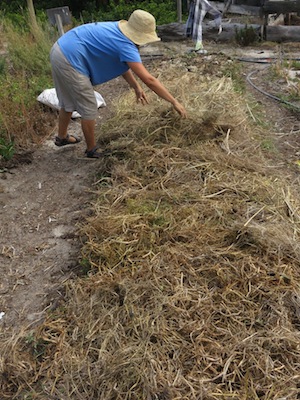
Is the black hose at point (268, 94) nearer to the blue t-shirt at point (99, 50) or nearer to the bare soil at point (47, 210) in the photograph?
the bare soil at point (47, 210)

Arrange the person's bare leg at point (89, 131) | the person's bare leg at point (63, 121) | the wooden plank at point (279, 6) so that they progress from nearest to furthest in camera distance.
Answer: the person's bare leg at point (89, 131)
the person's bare leg at point (63, 121)
the wooden plank at point (279, 6)

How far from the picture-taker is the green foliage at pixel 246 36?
7.87 meters

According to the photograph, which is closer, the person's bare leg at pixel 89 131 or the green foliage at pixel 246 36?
the person's bare leg at pixel 89 131

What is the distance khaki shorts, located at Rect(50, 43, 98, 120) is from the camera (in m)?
3.71

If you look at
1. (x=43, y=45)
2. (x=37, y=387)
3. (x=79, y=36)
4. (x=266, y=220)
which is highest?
(x=79, y=36)

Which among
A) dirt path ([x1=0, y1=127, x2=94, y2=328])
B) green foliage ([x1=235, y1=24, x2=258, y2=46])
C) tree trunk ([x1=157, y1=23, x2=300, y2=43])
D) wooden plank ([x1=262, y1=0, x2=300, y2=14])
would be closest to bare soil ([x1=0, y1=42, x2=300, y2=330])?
dirt path ([x1=0, y1=127, x2=94, y2=328])

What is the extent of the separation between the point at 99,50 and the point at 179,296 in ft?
7.25

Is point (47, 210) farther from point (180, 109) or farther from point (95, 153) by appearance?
point (180, 109)

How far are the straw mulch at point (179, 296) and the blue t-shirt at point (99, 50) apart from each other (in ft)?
2.71

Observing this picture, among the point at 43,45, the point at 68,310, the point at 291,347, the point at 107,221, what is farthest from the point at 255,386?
the point at 43,45

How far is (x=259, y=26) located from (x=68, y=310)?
23.5ft

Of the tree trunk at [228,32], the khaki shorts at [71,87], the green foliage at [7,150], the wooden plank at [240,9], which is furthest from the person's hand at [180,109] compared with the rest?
the wooden plank at [240,9]

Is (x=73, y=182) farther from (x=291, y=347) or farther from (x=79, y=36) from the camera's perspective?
(x=291, y=347)

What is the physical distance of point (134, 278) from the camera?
252cm
